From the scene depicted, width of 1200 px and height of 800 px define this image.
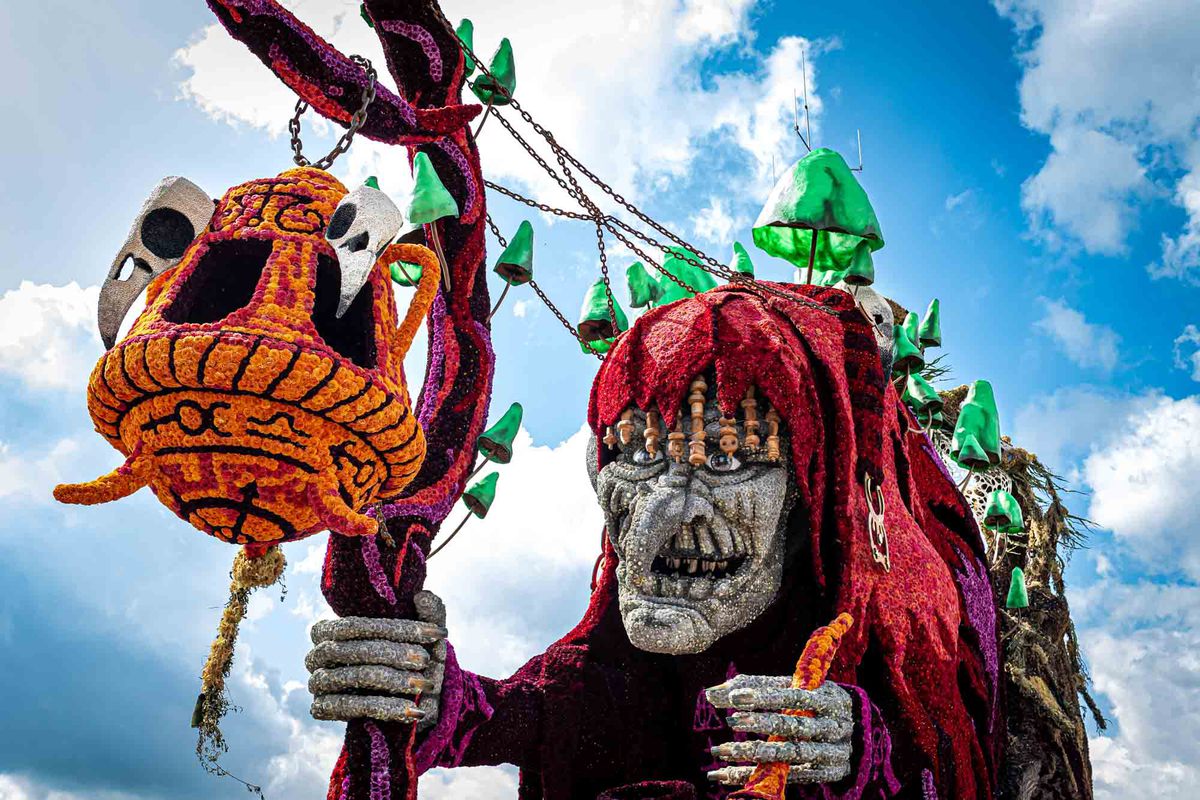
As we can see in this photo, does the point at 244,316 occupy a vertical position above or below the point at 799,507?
below

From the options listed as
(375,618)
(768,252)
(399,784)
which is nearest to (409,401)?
(375,618)

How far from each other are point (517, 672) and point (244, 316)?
1.86 metres

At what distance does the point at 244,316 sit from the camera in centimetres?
268

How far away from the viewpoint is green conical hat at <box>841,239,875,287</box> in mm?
4629

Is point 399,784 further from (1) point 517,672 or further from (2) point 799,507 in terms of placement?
(2) point 799,507

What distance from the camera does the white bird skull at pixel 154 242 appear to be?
2871mm

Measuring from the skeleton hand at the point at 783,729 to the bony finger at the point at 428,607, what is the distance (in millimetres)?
808

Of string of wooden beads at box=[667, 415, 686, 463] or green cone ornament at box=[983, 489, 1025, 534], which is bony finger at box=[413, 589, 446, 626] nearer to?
string of wooden beads at box=[667, 415, 686, 463]

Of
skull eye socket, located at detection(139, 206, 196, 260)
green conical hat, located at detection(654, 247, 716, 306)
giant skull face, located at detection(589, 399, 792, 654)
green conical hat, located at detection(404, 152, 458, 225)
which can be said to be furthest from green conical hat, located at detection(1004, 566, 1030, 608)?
skull eye socket, located at detection(139, 206, 196, 260)

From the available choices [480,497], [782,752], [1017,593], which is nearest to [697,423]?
[480,497]

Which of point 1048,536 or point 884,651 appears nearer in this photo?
point 884,651

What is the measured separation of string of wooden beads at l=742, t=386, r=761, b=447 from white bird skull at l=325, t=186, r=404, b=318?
4.61ft

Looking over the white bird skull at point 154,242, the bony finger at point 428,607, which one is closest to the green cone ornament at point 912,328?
the bony finger at point 428,607

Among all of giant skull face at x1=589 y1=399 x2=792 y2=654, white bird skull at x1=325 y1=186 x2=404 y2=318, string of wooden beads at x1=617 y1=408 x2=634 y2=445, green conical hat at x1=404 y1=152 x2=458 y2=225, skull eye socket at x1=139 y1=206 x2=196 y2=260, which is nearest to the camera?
white bird skull at x1=325 y1=186 x2=404 y2=318
